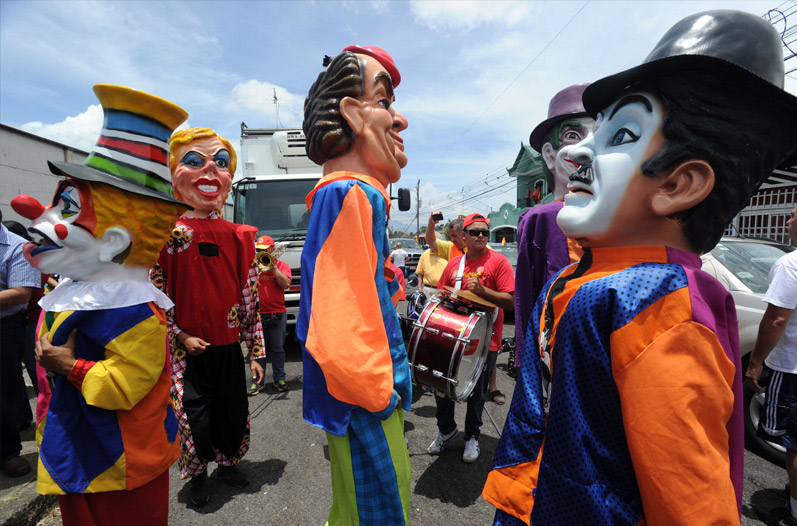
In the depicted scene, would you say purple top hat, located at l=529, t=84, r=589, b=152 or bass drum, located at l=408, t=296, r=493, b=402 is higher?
purple top hat, located at l=529, t=84, r=589, b=152

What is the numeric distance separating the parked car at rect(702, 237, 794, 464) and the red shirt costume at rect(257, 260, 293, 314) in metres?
4.27

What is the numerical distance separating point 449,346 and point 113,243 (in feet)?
6.51

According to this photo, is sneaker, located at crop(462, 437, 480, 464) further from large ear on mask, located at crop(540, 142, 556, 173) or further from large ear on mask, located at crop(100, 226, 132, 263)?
large ear on mask, located at crop(100, 226, 132, 263)

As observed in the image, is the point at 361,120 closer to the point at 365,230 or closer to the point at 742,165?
the point at 365,230

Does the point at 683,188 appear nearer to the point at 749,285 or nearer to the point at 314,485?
the point at 314,485

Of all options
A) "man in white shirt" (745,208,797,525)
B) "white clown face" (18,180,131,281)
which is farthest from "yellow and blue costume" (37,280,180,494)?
"man in white shirt" (745,208,797,525)

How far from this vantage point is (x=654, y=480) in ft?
2.74

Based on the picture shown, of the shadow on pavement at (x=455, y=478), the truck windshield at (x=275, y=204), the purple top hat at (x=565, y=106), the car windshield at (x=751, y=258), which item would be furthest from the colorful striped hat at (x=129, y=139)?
the car windshield at (x=751, y=258)

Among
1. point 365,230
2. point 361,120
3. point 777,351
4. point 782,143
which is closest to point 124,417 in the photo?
point 365,230

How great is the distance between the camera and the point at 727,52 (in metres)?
0.97

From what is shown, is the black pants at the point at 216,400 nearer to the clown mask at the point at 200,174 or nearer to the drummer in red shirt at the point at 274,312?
the clown mask at the point at 200,174

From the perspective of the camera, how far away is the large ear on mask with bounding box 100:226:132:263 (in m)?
1.56

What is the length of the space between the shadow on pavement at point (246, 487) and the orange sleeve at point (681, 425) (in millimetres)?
2789

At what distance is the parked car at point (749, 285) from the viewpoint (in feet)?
10.5
